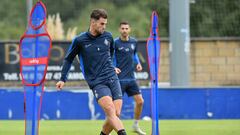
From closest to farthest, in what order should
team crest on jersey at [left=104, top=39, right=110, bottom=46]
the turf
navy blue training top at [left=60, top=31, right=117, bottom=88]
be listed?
navy blue training top at [left=60, top=31, right=117, bottom=88]
team crest on jersey at [left=104, top=39, right=110, bottom=46]
the turf

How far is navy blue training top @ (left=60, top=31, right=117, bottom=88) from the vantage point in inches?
446

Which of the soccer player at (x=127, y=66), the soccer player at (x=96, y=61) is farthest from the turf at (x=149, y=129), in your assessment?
the soccer player at (x=96, y=61)

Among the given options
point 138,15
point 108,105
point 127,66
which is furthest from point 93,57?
point 138,15

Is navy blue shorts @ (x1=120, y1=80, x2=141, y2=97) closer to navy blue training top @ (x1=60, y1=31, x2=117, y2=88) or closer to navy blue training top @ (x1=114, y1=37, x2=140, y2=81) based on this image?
navy blue training top @ (x1=114, y1=37, x2=140, y2=81)

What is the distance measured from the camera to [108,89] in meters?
11.3

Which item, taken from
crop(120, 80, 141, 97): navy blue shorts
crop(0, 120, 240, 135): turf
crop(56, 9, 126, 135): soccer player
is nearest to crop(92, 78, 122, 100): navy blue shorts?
crop(56, 9, 126, 135): soccer player

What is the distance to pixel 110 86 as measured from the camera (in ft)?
37.4

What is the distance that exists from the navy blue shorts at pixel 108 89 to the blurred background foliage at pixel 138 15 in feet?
42.8

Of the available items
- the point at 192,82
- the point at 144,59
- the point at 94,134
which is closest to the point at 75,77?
the point at 144,59

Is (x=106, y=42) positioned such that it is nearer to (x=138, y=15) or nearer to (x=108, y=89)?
(x=108, y=89)

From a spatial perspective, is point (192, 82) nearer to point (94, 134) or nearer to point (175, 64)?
point (175, 64)

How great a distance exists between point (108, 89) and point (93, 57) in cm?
54

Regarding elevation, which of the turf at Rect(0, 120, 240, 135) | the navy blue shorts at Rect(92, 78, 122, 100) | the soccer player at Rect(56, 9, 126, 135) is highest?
the soccer player at Rect(56, 9, 126, 135)

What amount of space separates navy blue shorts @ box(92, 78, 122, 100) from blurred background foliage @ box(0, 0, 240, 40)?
514 inches
